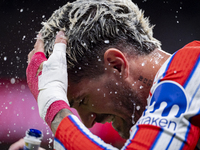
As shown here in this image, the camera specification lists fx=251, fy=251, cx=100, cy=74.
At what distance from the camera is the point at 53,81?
29.7 inches

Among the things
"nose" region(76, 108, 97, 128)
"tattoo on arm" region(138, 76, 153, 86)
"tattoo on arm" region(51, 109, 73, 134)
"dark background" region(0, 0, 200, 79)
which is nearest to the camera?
"tattoo on arm" region(51, 109, 73, 134)

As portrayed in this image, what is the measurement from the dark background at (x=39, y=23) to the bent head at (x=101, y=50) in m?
1.32

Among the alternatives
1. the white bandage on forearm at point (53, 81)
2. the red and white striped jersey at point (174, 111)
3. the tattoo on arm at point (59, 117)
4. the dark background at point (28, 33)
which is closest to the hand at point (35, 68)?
the white bandage on forearm at point (53, 81)

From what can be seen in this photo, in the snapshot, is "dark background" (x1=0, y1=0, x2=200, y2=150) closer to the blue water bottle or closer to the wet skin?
the blue water bottle

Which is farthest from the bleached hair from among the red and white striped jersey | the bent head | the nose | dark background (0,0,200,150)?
dark background (0,0,200,150)

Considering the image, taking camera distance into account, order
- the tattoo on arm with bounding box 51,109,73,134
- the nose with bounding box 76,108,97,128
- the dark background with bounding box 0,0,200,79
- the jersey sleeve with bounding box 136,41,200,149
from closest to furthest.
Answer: the jersey sleeve with bounding box 136,41,200,149
the tattoo on arm with bounding box 51,109,73,134
the nose with bounding box 76,108,97,128
the dark background with bounding box 0,0,200,79

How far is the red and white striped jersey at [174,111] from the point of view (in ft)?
1.63

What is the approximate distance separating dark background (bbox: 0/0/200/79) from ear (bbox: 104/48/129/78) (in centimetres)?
145

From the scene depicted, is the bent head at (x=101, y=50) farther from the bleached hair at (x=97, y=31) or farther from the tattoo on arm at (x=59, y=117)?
the tattoo on arm at (x=59, y=117)

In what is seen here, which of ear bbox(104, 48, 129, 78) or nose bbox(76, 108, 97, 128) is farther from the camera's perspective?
nose bbox(76, 108, 97, 128)

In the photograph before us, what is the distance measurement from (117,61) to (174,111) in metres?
0.31

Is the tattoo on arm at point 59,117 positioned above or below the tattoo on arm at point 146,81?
below

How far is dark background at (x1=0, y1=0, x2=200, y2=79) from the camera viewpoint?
7.03ft

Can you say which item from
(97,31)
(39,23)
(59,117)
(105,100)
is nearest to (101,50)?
(97,31)
